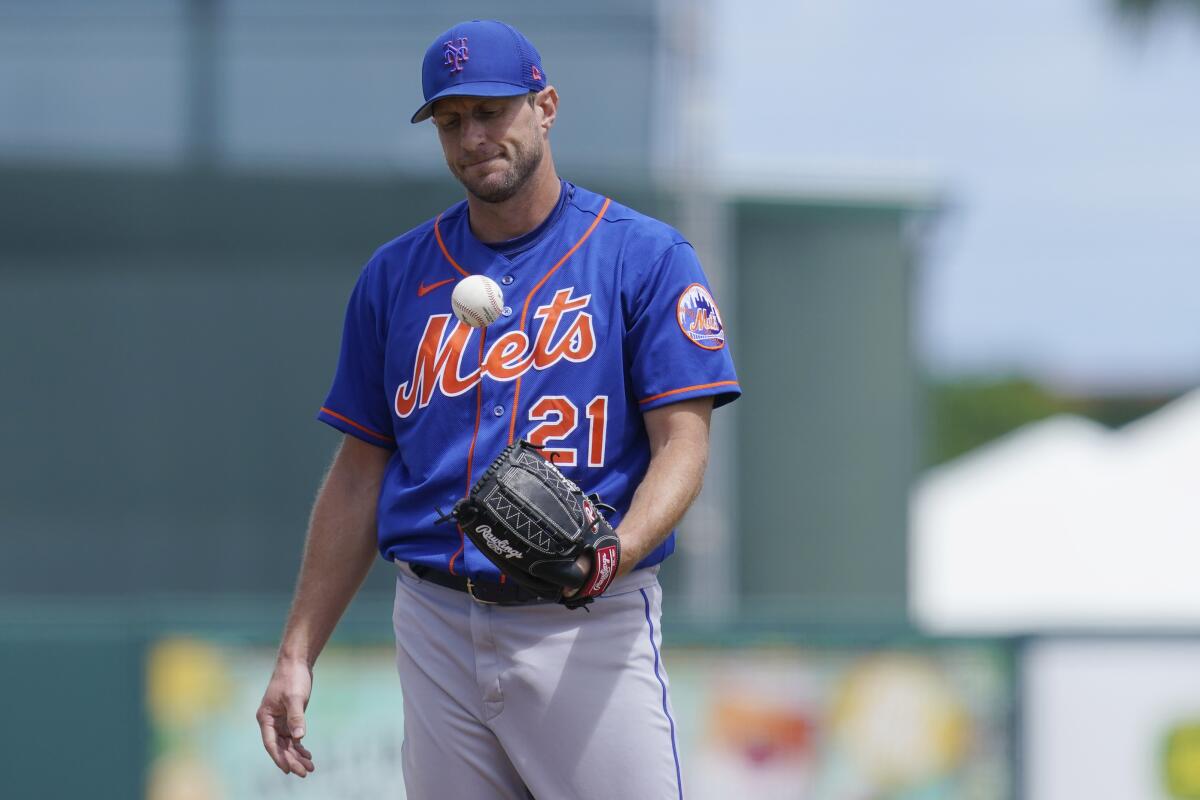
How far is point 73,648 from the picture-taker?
253 inches

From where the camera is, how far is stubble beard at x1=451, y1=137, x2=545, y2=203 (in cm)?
258

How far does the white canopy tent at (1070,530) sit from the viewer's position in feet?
38.9

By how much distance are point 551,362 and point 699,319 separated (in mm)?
251

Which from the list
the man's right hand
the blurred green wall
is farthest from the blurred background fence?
the man's right hand

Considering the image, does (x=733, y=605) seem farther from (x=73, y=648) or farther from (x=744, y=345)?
(x=73, y=648)

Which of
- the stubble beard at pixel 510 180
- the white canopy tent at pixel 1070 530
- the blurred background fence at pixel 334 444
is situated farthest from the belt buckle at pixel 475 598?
the white canopy tent at pixel 1070 530

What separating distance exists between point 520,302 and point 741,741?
4.21 metres

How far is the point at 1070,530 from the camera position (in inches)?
489

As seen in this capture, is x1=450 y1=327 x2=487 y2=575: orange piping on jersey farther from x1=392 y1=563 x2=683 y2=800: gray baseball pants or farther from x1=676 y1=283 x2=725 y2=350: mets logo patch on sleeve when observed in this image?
x1=676 y1=283 x2=725 y2=350: mets logo patch on sleeve

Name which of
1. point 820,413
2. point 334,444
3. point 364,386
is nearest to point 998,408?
point 820,413

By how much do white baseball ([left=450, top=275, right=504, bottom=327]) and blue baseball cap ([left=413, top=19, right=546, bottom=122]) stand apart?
0.29 m

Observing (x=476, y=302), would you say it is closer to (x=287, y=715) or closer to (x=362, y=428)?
(x=362, y=428)

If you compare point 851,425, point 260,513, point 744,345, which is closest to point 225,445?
point 260,513

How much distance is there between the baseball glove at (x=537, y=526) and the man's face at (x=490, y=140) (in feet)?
1.55
